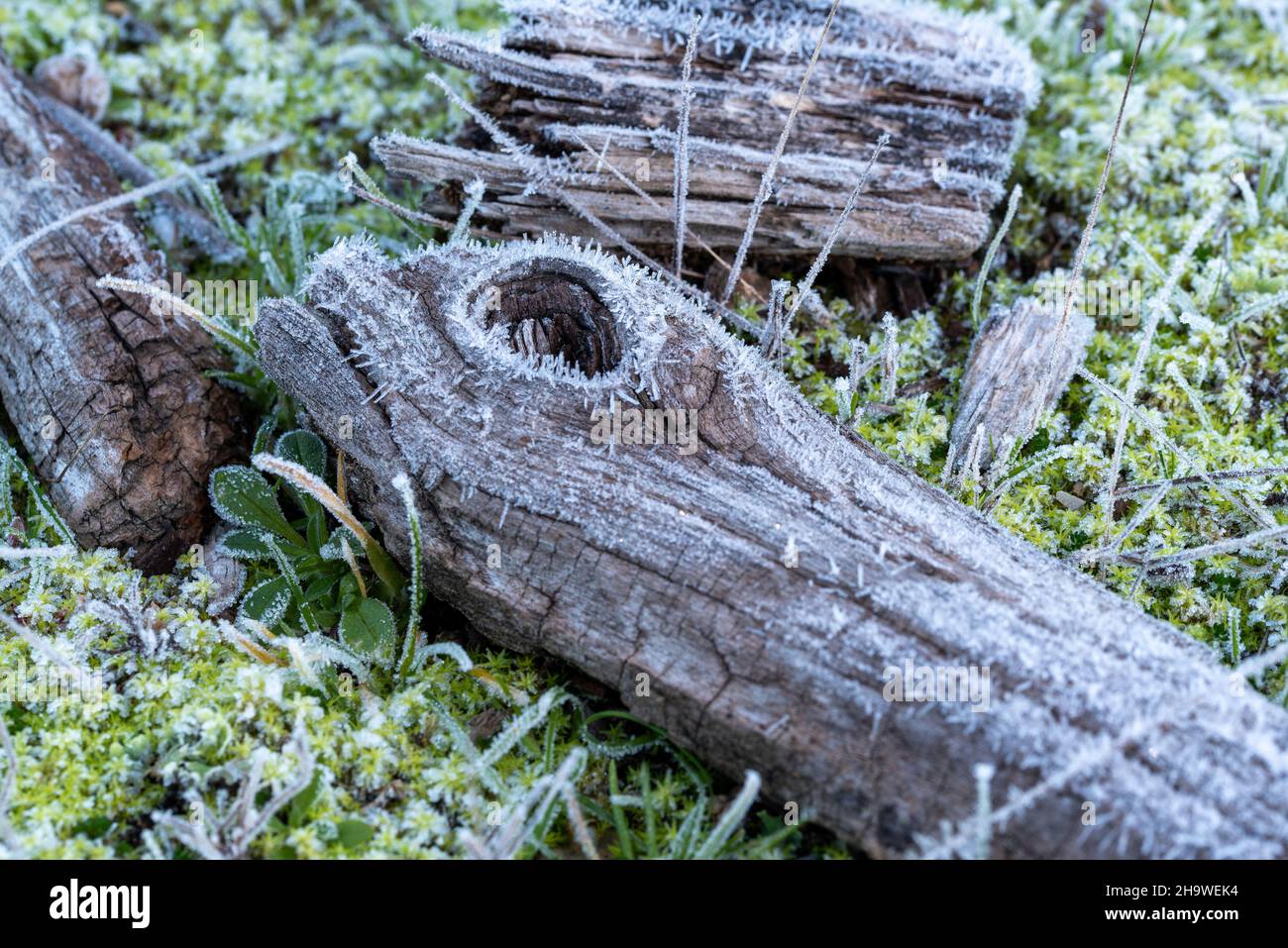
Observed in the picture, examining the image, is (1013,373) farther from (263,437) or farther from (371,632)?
(263,437)

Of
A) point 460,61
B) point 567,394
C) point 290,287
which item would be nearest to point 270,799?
point 567,394

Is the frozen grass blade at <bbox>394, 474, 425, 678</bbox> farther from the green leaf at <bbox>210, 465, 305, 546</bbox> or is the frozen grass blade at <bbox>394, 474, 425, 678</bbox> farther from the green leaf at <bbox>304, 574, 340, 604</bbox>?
the green leaf at <bbox>210, 465, 305, 546</bbox>

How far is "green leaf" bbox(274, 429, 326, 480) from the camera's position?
10.8 ft

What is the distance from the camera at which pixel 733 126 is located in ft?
12.4

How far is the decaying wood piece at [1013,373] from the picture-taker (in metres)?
3.47

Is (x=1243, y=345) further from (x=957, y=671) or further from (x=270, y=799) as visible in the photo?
(x=270, y=799)

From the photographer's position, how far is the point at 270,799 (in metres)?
2.56

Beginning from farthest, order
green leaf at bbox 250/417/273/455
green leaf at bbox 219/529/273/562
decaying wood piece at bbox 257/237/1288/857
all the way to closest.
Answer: green leaf at bbox 250/417/273/455, green leaf at bbox 219/529/273/562, decaying wood piece at bbox 257/237/1288/857

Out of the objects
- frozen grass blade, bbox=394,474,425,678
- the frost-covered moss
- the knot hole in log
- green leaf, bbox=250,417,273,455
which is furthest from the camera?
green leaf, bbox=250,417,273,455

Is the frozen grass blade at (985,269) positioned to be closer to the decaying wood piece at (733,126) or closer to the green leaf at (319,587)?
the decaying wood piece at (733,126)

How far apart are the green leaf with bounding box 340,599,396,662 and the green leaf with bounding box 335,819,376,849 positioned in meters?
0.52

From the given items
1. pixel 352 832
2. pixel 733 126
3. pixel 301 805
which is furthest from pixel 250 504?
pixel 733 126

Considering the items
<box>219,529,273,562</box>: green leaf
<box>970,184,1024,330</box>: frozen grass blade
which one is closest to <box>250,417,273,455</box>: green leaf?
<box>219,529,273,562</box>: green leaf
